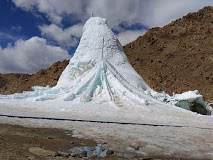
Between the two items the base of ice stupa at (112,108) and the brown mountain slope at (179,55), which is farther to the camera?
the brown mountain slope at (179,55)

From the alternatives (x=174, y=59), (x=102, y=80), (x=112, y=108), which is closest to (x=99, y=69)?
(x=102, y=80)

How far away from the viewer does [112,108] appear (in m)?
6.69

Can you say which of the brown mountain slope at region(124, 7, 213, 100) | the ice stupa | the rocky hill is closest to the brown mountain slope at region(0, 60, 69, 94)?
the rocky hill

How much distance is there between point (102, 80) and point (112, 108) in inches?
75.4

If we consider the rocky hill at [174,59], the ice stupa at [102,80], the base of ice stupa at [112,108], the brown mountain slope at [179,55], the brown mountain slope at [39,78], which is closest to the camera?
the base of ice stupa at [112,108]

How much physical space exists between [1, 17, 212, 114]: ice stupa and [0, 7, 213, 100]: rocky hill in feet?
61.8

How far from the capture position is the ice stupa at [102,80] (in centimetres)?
768

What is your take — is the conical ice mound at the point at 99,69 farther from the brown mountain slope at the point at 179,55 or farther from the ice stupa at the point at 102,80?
the brown mountain slope at the point at 179,55

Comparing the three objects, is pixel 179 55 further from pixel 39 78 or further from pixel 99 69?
pixel 99 69

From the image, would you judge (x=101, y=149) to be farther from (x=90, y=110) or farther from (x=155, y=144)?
(x=90, y=110)

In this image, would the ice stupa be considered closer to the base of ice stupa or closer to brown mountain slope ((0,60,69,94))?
the base of ice stupa

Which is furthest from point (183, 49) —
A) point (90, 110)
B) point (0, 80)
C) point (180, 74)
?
point (0, 80)

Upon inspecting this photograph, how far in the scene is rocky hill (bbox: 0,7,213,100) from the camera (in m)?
28.6

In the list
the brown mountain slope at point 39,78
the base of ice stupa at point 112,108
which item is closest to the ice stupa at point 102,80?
the base of ice stupa at point 112,108
